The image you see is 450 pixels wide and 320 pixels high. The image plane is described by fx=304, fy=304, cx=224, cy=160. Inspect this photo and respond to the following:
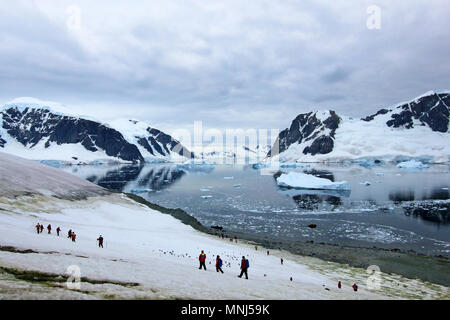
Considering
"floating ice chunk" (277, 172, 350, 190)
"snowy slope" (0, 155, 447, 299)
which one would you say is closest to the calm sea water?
"floating ice chunk" (277, 172, 350, 190)

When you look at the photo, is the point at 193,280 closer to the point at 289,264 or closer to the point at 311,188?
the point at 289,264

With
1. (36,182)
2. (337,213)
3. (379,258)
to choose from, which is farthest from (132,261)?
(337,213)

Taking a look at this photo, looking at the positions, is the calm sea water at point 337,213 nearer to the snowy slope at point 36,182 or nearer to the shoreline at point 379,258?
the shoreline at point 379,258

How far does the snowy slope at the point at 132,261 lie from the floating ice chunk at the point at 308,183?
6200 cm

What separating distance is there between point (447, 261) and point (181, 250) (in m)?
31.1

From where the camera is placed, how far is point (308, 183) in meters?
104

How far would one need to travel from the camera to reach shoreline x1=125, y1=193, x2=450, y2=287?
3244cm

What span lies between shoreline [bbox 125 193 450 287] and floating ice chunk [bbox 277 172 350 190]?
55615mm

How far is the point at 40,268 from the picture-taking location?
14.1 metres

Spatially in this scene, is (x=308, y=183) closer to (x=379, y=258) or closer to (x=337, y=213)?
(x=337, y=213)

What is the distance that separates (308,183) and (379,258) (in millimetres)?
67365

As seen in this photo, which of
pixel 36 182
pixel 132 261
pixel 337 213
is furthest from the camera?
pixel 337 213
